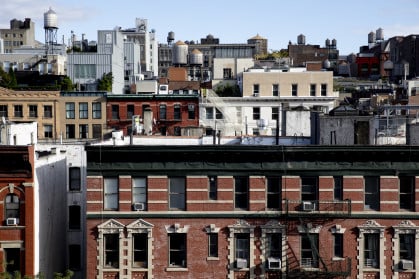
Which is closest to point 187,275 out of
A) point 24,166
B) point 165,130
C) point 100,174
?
point 100,174

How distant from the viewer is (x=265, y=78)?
303 feet

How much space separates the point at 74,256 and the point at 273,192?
1287 centimetres

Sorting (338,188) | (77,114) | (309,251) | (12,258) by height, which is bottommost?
(12,258)

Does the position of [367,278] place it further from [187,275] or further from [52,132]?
[52,132]

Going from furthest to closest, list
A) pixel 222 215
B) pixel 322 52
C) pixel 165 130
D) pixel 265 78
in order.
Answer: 1. pixel 322 52
2. pixel 265 78
3. pixel 165 130
4. pixel 222 215

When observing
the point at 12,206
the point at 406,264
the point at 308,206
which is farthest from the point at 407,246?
the point at 12,206

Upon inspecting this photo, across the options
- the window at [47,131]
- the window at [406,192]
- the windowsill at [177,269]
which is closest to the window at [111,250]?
the windowsill at [177,269]

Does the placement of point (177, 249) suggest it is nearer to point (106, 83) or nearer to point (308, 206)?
point (308, 206)

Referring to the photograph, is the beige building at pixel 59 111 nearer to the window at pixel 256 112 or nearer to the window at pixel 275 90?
the window at pixel 256 112

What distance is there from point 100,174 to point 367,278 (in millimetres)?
12682

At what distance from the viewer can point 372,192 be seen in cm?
3581

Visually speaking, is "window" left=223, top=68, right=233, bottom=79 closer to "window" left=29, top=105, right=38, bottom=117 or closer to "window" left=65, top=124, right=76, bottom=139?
"window" left=65, top=124, right=76, bottom=139

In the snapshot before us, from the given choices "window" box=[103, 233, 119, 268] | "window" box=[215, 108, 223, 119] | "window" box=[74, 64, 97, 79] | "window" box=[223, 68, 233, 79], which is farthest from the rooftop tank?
"window" box=[103, 233, 119, 268]

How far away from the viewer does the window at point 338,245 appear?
35.8 m
